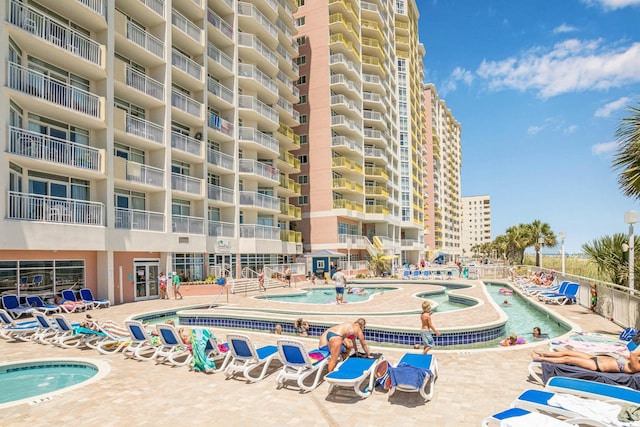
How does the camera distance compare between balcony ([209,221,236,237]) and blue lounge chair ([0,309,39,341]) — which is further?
balcony ([209,221,236,237])

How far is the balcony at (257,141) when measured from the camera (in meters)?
34.6

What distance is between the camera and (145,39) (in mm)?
25094

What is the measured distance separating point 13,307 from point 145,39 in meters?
16.8

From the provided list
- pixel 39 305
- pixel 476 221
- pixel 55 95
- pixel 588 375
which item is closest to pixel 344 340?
pixel 588 375

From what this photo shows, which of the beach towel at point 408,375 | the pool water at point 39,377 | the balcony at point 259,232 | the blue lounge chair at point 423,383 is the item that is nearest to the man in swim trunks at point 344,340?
the blue lounge chair at point 423,383

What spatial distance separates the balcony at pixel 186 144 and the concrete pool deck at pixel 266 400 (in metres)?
19.2

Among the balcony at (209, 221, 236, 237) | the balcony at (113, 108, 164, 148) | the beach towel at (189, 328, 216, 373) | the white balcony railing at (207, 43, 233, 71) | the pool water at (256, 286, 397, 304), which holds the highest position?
the white balcony railing at (207, 43, 233, 71)

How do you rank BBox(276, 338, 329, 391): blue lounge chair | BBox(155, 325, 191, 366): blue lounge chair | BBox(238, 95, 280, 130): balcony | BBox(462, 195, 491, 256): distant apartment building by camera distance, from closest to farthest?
BBox(276, 338, 329, 391): blue lounge chair, BBox(155, 325, 191, 366): blue lounge chair, BBox(238, 95, 280, 130): balcony, BBox(462, 195, 491, 256): distant apartment building

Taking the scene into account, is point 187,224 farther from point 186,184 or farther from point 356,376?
point 356,376

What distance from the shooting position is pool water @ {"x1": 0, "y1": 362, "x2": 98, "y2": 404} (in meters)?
8.81

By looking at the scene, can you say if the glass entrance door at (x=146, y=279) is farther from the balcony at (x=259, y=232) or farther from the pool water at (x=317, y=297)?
the balcony at (x=259, y=232)

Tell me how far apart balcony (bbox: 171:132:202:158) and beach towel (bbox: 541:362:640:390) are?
24.9 m

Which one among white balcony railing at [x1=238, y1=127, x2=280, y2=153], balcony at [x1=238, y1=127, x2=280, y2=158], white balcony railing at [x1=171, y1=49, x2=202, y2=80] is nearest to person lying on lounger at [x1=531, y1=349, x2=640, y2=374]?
white balcony railing at [x1=171, y1=49, x2=202, y2=80]

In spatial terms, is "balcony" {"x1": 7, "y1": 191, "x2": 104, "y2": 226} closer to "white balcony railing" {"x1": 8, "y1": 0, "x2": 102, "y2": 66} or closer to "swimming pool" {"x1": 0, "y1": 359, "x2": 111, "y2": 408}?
"white balcony railing" {"x1": 8, "y1": 0, "x2": 102, "y2": 66}
